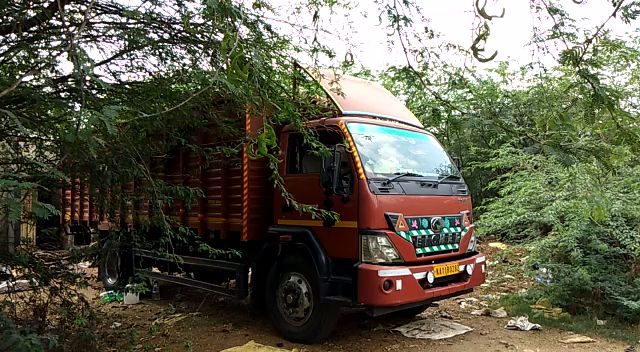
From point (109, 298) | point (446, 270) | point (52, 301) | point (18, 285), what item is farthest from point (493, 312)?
point (109, 298)

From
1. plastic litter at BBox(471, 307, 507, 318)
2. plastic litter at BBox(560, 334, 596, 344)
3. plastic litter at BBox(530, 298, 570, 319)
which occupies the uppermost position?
plastic litter at BBox(530, 298, 570, 319)

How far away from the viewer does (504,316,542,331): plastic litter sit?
17.7ft

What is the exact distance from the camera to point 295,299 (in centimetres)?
503

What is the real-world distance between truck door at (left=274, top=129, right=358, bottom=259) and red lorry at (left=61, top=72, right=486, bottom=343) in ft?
0.03

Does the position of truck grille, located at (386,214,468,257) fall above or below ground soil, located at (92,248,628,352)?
above

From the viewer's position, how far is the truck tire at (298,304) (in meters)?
4.81

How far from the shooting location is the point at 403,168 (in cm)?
490

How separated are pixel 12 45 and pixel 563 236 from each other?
5843 mm

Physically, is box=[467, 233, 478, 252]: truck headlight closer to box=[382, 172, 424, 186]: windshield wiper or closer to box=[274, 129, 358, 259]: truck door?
box=[382, 172, 424, 186]: windshield wiper

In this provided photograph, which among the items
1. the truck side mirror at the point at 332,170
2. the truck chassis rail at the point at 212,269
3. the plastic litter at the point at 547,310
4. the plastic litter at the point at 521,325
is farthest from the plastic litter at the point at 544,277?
the truck chassis rail at the point at 212,269

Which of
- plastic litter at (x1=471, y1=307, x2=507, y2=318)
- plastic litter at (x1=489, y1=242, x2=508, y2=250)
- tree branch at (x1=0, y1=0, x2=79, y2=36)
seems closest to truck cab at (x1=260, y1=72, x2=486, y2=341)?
plastic litter at (x1=471, y1=307, x2=507, y2=318)

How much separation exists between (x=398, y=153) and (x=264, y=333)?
232 cm

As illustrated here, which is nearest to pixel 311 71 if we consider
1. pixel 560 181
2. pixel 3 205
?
pixel 3 205

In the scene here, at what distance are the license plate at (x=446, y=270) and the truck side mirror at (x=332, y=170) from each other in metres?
1.18
